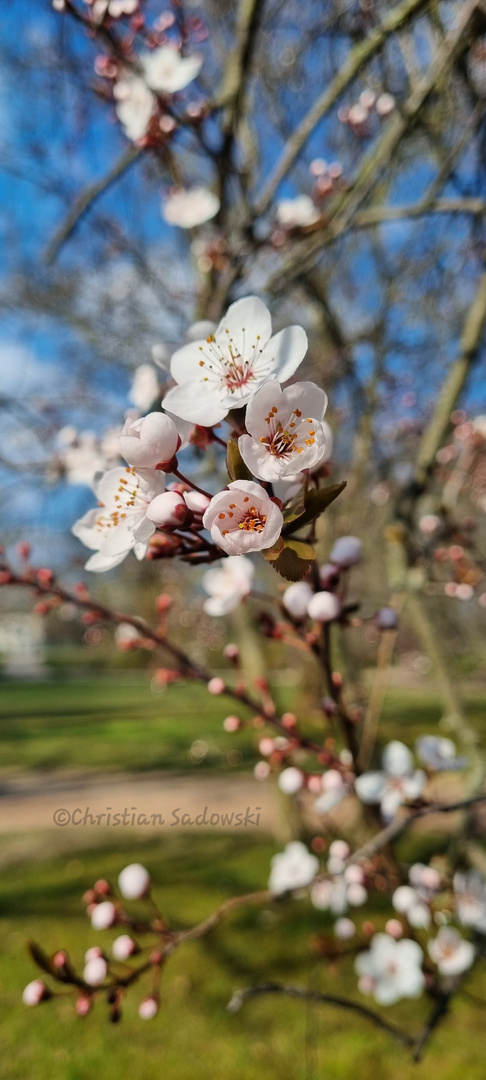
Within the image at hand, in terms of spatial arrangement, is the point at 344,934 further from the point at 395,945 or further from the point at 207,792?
the point at 207,792

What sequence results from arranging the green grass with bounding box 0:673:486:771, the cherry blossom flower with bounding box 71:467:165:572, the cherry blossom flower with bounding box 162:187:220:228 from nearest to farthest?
the cherry blossom flower with bounding box 71:467:165:572, the cherry blossom flower with bounding box 162:187:220:228, the green grass with bounding box 0:673:486:771

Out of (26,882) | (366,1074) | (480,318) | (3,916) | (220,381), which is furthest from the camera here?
(26,882)

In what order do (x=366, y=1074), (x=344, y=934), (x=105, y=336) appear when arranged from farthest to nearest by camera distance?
(x=105, y=336) < (x=366, y=1074) < (x=344, y=934)

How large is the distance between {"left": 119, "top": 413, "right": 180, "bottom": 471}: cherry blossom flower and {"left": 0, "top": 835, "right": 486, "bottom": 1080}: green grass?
1.96m

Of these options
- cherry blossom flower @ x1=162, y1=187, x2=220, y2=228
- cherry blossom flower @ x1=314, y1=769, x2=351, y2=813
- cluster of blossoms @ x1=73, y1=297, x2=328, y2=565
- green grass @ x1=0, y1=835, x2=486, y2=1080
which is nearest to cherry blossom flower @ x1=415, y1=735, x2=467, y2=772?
cherry blossom flower @ x1=314, y1=769, x2=351, y2=813

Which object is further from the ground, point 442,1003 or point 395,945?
point 442,1003

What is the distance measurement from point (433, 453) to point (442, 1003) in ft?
5.01

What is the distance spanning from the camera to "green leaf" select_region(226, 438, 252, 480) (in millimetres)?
545

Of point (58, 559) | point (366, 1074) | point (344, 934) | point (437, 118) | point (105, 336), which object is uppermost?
point (105, 336)

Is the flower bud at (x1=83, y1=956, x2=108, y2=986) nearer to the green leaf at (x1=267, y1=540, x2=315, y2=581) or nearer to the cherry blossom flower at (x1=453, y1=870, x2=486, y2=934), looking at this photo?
the green leaf at (x1=267, y1=540, x2=315, y2=581)

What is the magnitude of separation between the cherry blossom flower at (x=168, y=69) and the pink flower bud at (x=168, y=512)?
179 centimetres

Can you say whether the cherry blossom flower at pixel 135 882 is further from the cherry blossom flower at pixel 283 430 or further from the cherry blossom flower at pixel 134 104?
the cherry blossom flower at pixel 134 104

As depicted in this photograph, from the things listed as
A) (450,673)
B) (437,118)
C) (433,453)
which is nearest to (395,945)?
(450,673)

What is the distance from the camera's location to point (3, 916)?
4270 mm
